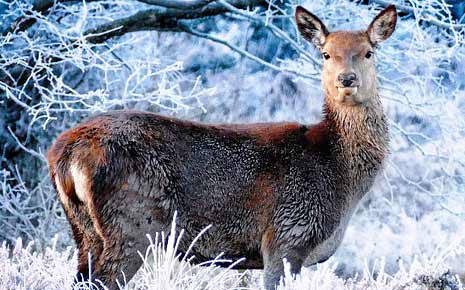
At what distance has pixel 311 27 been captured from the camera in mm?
8055

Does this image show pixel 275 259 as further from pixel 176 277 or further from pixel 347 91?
pixel 347 91

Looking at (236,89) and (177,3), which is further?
(236,89)

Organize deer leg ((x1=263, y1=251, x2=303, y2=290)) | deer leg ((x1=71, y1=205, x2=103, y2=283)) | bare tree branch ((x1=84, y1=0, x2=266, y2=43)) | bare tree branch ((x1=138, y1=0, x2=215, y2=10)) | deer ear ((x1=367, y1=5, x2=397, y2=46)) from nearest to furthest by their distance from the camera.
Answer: deer leg ((x1=71, y1=205, x2=103, y2=283)) < deer leg ((x1=263, y1=251, x2=303, y2=290)) < deer ear ((x1=367, y1=5, x2=397, y2=46)) < bare tree branch ((x1=138, y1=0, x2=215, y2=10)) < bare tree branch ((x1=84, y1=0, x2=266, y2=43))

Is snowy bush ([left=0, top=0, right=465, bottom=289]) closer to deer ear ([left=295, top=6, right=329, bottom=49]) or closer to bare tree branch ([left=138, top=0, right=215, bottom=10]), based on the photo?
bare tree branch ([left=138, top=0, right=215, bottom=10])

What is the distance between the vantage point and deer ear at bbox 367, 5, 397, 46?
25.6 ft

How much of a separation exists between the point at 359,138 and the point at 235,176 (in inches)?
40.4

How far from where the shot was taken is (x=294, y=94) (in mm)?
15664

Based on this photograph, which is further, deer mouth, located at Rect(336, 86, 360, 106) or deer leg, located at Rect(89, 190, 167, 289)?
deer mouth, located at Rect(336, 86, 360, 106)

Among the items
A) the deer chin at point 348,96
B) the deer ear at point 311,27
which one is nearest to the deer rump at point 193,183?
the deer chin at point 348,96

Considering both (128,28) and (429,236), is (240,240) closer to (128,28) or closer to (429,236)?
(128,28)

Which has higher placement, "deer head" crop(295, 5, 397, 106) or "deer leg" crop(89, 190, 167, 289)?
"deer head" crop(295, 5, 397, 106)

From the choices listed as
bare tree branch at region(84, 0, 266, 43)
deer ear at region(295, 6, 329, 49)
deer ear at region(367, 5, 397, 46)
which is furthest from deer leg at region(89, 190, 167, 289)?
bare tree branch at region(84, 0, 266, 43)

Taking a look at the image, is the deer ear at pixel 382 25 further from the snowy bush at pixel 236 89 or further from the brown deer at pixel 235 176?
the snowy bush at pixel 236 89

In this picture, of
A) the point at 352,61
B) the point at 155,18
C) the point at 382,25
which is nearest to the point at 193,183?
the point at 352,61
